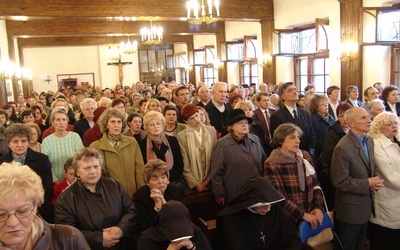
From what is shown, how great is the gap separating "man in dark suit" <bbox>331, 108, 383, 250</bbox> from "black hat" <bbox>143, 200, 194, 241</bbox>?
1593 mm

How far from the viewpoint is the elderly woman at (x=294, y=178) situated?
3.08 meters

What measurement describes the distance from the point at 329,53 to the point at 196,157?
6866 mm

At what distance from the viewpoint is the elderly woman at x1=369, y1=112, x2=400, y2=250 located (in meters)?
3.25

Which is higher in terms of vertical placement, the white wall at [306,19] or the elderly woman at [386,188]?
the white wall at [306,19]

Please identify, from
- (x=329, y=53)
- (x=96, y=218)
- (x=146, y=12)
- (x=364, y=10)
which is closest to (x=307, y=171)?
(x=96, y=218)

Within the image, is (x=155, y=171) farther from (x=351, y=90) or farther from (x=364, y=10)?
(x=364, y=10)

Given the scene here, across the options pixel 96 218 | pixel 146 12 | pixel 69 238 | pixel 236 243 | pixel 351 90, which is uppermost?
pixel 146 12

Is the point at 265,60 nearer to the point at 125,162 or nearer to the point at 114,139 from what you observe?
the point at 114,139

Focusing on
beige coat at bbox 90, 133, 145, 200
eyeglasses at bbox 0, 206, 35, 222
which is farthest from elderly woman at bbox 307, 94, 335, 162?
eyeglasses at bbox 0, 206, 35, 222

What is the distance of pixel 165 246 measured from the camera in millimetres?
2385

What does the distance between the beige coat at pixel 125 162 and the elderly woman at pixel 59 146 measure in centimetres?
72

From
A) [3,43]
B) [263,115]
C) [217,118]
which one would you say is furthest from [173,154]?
[3,43]

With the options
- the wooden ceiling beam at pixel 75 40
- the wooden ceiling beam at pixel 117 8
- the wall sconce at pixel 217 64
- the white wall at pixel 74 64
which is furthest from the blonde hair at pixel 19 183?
the white wall at pixel 74 64

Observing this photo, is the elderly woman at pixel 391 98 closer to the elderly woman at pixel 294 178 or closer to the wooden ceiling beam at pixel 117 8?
the elderly woman at pixel 294 178
